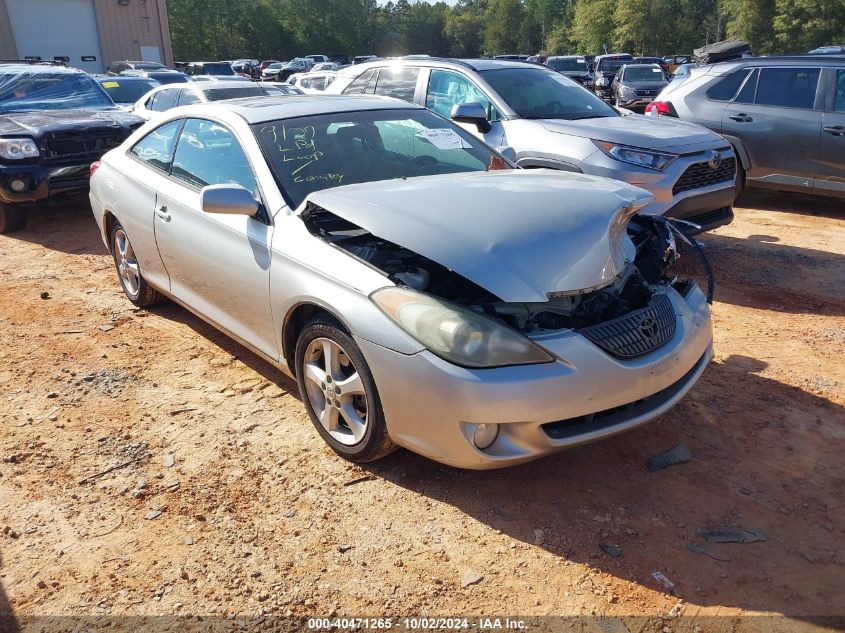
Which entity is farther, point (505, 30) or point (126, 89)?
point (505, 30)

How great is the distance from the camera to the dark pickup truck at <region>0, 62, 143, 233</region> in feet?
24.7

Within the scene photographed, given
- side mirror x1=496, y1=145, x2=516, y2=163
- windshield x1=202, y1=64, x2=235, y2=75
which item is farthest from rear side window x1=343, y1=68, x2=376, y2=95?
windshield x1=202, y1=64, x2=235, y2=75

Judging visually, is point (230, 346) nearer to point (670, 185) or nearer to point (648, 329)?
point (648, 329)

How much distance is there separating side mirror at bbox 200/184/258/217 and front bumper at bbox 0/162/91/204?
205 inches

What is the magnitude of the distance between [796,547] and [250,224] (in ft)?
9.50

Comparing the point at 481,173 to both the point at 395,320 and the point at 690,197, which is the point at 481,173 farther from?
the point at 690,197

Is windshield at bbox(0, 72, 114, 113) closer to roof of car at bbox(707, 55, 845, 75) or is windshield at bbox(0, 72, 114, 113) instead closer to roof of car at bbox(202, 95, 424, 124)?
roof of car at bbox(202, 95, 424, 124)

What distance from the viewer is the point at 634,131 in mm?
5906

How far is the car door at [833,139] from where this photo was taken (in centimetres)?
742

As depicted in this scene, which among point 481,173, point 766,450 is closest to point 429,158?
point 481,173

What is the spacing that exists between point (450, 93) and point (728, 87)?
12.3 feet

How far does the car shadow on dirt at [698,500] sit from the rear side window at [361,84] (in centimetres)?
525

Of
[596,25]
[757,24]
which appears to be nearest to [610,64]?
[757,24]

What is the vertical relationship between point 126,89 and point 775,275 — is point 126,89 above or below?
above
